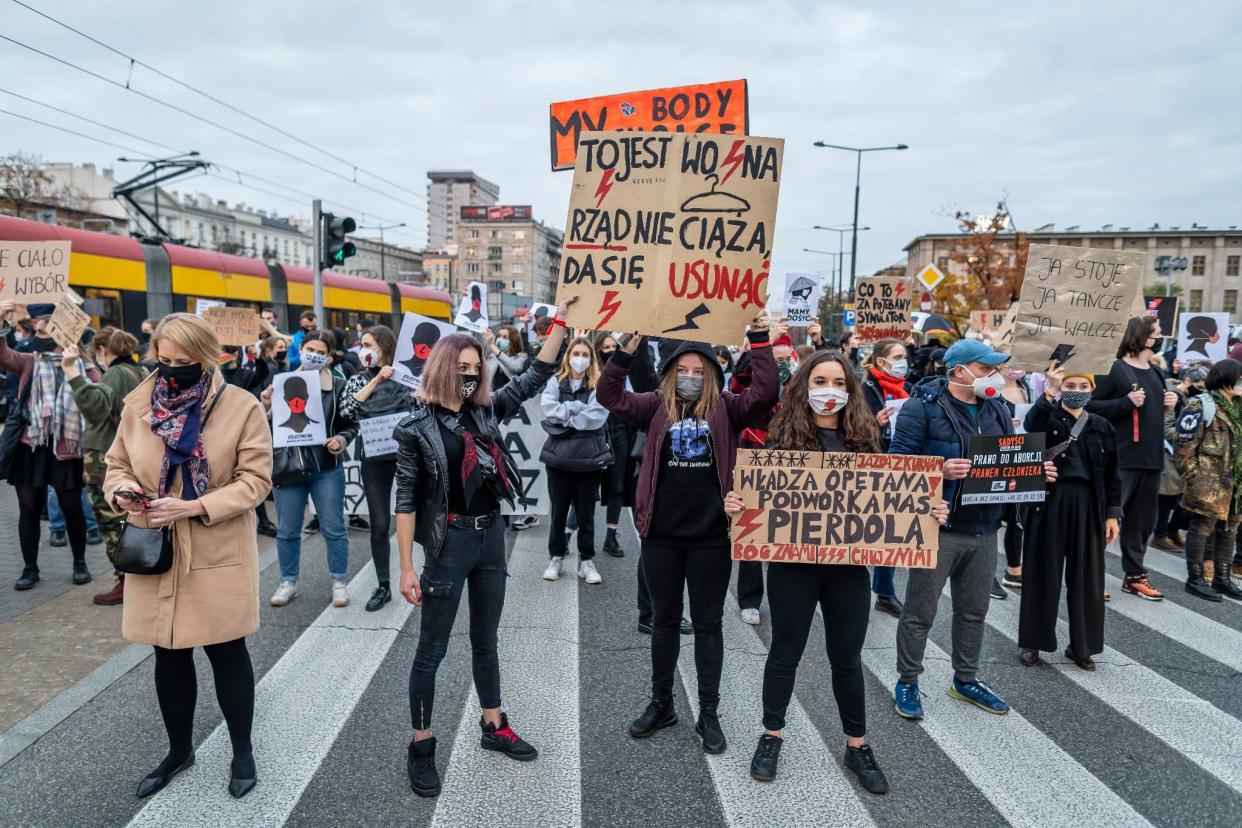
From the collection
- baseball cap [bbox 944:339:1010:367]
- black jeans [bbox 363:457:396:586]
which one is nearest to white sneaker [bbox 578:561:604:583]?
black jeans [bbox 363:457:396:586]

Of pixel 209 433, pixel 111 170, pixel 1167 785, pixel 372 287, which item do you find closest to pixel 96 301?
pixel 372 287

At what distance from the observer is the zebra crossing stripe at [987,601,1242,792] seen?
146 inches

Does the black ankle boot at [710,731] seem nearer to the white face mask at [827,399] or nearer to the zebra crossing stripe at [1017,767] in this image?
the zebra crossing stripe at [1017,767]

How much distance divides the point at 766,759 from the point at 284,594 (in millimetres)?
3803

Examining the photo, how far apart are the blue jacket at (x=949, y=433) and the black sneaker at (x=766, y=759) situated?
5.09 ft

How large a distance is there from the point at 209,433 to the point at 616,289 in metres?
2.03

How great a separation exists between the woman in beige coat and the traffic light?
8.95 meters

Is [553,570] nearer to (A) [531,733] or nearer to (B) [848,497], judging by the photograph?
(A) [531,733]

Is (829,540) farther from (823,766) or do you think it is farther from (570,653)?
(570,653)

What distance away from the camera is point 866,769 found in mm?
3418

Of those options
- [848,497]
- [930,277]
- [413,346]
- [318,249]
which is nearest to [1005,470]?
[848,497]

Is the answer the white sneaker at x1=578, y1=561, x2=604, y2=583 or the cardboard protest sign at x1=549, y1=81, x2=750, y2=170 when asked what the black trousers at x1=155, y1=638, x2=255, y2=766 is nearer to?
the white sneaker at x1=578, y1=561, x2=604, y2=583

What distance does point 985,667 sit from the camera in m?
4.80

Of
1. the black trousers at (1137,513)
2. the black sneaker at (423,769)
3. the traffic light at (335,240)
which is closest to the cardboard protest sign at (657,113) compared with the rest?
the black trousers at (1137,513)
